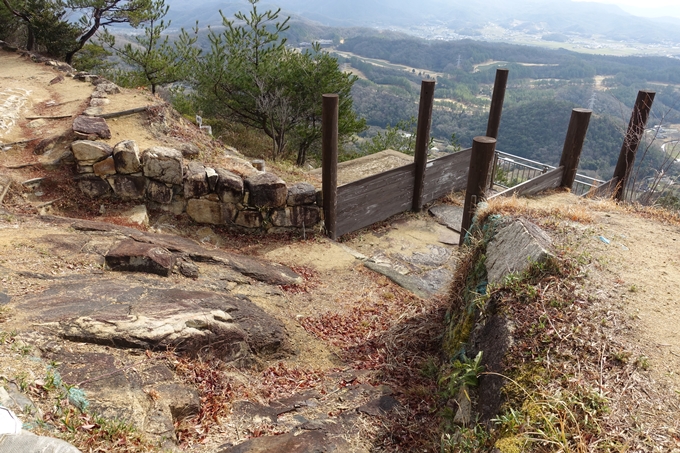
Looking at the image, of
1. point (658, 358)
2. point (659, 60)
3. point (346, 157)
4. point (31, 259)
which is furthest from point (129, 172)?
point (659, 60)

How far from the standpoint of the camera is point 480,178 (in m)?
6.09

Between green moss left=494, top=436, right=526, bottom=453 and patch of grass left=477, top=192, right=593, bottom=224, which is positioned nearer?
green moss left=494, top=436, right=526, bottom=453

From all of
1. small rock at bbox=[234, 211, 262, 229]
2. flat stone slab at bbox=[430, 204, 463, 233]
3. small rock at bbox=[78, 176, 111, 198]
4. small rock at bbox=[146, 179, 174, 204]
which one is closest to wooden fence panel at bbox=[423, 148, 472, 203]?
flat stone slab at bbox=[430, 204, 463, 233]

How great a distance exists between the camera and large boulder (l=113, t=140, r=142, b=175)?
6273mm

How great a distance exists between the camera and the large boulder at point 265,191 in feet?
22.3

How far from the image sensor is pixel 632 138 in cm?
813

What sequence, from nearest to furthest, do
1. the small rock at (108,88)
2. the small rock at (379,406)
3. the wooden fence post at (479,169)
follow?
the small rock at (379,406) < the wooden fence post at (479,169) < the small rock at (108,88)

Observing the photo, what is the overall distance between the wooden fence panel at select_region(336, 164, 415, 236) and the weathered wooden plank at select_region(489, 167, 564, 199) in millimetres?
2273

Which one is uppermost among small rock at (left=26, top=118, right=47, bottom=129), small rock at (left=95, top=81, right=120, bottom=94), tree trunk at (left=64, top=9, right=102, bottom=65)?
tree trunk at (left=64, top=9, right=102, bottom=65)

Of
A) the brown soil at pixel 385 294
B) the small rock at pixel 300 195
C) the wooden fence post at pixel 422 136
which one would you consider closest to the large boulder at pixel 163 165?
the brown soil at pixel 385 294

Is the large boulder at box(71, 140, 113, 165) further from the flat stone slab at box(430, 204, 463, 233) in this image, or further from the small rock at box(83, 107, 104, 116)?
the flat stone slab at box(430, 204, 463, 233)

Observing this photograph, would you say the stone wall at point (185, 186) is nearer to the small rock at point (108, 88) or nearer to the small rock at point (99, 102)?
the small rock at point (99, 102)

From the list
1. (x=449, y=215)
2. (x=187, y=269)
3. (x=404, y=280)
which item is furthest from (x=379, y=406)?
(x=449, y=215)

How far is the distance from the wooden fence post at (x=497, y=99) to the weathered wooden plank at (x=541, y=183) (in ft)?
5.10
